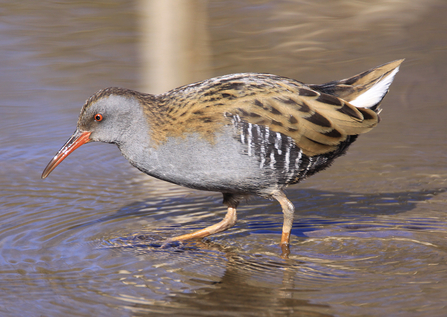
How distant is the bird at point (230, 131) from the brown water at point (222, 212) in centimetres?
40

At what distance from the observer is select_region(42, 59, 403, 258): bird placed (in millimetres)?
4422

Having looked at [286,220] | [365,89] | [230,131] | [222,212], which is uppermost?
[365,89]

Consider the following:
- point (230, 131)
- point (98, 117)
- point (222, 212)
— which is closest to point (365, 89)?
point (230, 131)

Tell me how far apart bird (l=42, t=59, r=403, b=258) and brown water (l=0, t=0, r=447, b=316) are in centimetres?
40

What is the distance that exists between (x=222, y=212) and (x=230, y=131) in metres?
1.21

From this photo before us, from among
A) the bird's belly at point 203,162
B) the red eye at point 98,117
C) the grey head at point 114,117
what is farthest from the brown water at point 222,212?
the red eye at point 98,117

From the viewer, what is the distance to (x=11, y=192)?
18.8ft

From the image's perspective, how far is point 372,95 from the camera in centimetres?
512

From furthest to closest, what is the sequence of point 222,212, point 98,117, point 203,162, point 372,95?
point 222,212 < point 372,95 < point 98,117 < point 203,162

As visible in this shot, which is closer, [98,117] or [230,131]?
[230,131]

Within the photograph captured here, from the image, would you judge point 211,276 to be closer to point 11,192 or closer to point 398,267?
point 398,267

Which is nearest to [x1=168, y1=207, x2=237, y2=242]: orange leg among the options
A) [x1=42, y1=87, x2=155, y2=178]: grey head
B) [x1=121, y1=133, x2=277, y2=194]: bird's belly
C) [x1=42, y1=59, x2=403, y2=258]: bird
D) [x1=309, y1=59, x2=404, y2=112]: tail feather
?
[x1=42, y1=59, x2=403, y2=258]: bird

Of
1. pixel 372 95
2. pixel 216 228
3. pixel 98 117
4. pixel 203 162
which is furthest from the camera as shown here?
pixel 372 95

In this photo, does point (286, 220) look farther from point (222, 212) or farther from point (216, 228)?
point (222, 212)
